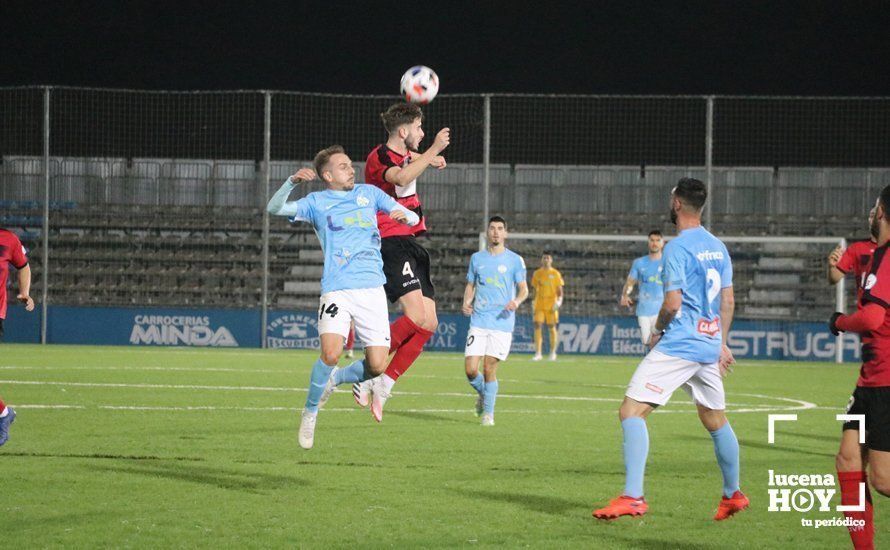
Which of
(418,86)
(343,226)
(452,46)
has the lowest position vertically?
(343,226)

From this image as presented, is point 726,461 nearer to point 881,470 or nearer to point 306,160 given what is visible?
point 881,470

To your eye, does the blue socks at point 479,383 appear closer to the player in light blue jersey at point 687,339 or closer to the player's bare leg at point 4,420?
the player's bare leg at point 4,420

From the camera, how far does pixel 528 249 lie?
3002 cm

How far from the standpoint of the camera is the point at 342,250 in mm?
8945

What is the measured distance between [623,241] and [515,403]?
50.3 feet

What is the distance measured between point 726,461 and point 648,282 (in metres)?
13.2

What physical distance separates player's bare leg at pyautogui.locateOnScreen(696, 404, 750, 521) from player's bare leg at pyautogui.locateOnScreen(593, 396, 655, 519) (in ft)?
1.44

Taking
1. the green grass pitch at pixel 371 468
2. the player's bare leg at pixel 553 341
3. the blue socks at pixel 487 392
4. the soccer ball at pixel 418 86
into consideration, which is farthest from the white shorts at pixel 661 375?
the player's bare leg at pixel 553 341

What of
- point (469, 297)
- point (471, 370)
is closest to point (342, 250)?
point (471, 370)

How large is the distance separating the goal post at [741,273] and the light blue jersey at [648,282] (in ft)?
24.5

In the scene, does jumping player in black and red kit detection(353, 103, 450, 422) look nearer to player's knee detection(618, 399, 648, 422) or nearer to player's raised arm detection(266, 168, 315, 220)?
player's raised arm detection(266, 168, 315, 220)

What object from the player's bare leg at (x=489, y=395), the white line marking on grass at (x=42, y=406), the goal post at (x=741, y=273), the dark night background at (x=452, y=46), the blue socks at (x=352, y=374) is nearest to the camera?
the blue socks at (x=352, y=374)

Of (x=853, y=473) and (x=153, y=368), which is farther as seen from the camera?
(x=153, y=368)

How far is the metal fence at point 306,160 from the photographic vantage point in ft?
90.2
